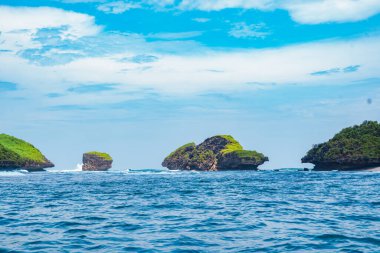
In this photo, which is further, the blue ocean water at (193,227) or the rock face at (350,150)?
the rock face at (350,150)

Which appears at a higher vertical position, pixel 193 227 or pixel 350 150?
pixel 350 150

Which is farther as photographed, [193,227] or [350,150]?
[350,150]

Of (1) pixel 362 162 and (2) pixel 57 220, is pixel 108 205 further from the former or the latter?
(1) pixel 362 162

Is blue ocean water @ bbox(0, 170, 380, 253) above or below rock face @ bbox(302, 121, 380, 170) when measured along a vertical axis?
below

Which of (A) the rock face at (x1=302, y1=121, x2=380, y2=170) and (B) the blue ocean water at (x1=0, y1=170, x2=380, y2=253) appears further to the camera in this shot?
(A) the rock face at (x1=302, y1=121, x2=380, y2=170)

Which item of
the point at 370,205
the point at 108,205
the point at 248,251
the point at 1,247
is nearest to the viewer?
the point at 248,251

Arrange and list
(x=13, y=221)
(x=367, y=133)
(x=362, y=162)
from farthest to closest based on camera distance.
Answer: (x=367, y=133) → (x=362, y=162) → (x=13, y=221)

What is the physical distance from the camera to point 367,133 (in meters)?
153

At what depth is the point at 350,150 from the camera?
140 metres

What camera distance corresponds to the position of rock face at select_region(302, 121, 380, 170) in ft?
445

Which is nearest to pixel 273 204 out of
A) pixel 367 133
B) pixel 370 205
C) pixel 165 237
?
pixel 370 205

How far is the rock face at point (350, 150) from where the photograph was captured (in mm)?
135500

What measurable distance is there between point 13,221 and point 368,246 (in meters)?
18.0

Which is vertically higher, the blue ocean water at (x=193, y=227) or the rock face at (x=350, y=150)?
the rock face at (x=350, y=150)
